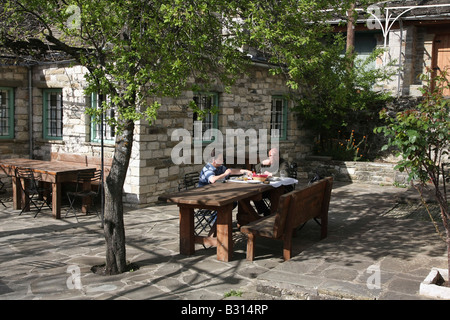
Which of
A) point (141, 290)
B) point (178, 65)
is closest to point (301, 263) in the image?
point (141, 290)

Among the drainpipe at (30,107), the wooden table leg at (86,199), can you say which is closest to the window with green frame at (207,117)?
the wooden table leg at (86,199)

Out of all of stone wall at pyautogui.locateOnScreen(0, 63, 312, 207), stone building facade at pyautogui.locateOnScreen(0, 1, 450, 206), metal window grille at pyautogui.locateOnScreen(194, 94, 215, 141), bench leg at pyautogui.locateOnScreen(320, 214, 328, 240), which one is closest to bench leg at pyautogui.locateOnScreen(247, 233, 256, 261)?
bench leg at pyautogui.locateOnScreen(320, 214, 328, 240)

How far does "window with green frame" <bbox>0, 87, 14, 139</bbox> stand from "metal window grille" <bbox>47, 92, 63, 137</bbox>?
2.71ft

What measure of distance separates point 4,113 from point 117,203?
6895mm

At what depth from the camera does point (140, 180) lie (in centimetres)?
989

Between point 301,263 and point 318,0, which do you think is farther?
point 318,0

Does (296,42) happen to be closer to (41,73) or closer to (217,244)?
(217,244)

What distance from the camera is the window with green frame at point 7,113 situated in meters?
11.6

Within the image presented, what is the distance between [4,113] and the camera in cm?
1162

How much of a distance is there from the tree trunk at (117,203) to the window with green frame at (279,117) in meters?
8.49

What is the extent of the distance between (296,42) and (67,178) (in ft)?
16.1

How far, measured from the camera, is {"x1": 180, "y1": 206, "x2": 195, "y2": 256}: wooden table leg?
6758 millimetres

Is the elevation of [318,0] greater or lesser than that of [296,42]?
greater

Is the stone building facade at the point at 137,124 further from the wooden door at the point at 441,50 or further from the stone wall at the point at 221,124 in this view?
the wooden door at the point at 441,50
